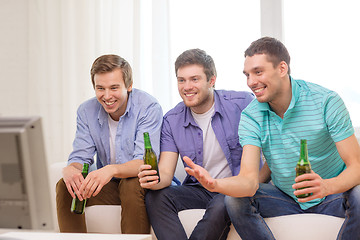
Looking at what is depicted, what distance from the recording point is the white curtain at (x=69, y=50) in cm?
383

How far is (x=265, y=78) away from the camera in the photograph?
214 cm

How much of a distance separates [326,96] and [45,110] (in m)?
2.77

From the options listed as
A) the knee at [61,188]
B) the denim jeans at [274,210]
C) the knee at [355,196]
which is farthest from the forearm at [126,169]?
the knee at [355,196]

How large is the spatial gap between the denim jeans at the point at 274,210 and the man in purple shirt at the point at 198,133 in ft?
0.82

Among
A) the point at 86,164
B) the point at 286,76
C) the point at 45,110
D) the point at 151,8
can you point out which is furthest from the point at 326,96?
the point at 45,110

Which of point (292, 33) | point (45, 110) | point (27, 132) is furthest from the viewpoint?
point (45, 110)

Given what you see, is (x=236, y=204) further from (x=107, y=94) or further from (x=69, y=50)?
(x=69, y=50)

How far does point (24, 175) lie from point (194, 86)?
54.6 inches

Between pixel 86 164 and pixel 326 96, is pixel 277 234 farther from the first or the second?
pixel 86 164

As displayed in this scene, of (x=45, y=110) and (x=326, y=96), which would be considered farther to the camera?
(x=45, y=110)

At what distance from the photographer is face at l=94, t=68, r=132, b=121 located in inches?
99.7

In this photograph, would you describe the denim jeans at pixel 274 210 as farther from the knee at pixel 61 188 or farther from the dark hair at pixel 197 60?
the knee at pixel 61 188

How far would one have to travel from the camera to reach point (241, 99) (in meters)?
2.56

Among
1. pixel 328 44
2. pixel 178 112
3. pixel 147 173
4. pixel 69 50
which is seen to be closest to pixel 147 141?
pixel 147 173
